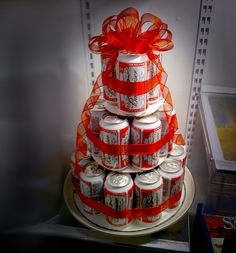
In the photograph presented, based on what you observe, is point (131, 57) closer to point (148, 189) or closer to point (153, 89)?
point (153, 89)

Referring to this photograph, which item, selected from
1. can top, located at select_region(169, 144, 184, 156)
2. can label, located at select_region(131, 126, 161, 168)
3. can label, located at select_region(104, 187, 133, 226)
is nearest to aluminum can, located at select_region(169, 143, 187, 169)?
can top, located at select_region(169, 144, 184, 156)

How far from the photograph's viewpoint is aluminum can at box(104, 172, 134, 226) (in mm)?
867

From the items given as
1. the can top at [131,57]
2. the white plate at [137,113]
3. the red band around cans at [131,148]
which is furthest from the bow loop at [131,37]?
the red band around cans at [131,148]

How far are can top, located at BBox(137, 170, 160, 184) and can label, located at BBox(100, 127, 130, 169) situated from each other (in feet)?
0.21

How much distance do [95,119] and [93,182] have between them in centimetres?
21

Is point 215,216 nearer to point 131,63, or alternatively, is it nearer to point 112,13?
point 131,63

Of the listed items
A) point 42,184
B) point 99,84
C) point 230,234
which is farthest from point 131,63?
point 230,234

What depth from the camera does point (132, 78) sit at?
0.79m

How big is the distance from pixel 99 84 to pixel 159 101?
21 centimetres

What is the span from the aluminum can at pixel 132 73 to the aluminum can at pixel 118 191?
8.5 inches

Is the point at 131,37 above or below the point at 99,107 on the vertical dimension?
above

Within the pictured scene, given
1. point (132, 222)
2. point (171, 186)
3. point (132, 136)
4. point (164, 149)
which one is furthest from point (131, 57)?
point (132, 222)

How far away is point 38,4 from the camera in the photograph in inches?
30.5

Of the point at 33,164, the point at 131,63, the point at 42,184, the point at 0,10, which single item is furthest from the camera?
the point at 42,184
